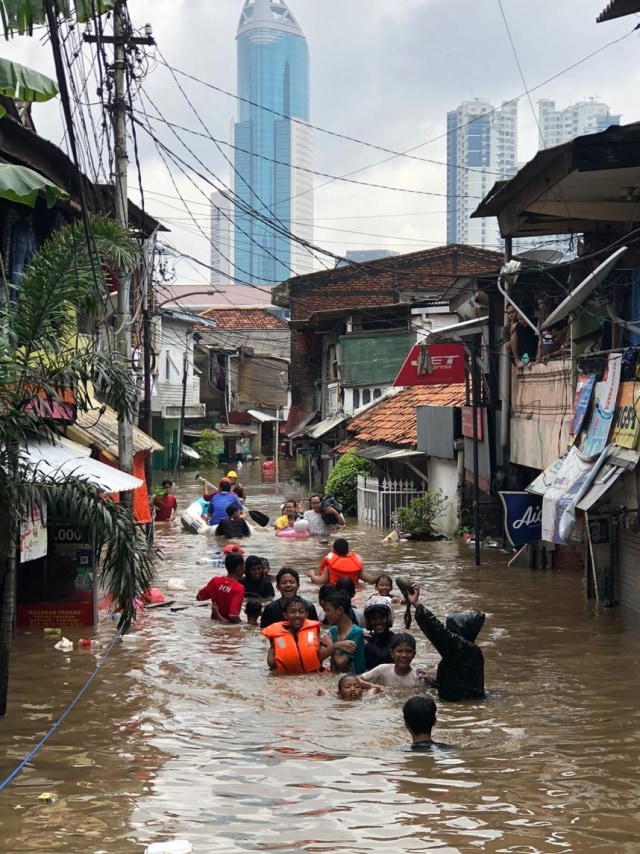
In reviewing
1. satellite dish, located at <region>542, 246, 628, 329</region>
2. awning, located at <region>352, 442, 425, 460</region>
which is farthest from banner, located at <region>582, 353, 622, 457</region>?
awning, located at <region>352, 442, 425, 460</region>

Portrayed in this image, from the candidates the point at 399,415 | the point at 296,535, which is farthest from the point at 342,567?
the point at 399,415

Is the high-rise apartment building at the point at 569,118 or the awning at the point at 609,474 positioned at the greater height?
the high-rise apartment building at the point at 569,118

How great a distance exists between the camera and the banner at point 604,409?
14789mm

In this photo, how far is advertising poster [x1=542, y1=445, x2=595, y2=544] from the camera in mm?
15195

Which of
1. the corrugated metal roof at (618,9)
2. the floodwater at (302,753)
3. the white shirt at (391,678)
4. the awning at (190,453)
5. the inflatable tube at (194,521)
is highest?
the corrugated metal roof at (618,9)

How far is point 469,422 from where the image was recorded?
966 inches

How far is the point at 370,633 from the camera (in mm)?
12109

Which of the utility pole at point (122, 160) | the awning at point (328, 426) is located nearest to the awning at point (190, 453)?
the awning at point (328, 426)

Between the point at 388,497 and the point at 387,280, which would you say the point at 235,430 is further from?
the point at 388,497

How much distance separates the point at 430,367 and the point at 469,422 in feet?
4.79

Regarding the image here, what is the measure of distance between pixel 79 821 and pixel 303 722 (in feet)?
10.3

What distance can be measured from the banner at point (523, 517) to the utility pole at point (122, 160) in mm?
6174

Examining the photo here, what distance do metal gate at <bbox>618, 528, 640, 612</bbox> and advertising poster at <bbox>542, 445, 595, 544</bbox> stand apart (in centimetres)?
103

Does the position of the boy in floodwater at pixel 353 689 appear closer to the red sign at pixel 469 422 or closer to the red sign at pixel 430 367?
the red sign at pixel 469 422
